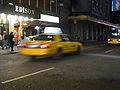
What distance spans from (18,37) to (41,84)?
1818 centimetres

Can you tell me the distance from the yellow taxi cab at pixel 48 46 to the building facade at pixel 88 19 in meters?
19.5

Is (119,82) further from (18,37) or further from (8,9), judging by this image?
(18,37)

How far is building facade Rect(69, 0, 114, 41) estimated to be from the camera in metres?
33.9

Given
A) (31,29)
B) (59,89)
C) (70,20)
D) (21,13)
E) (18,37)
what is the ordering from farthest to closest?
(70,20) → (31,29) → (18,37) → (21,13) → (59,89)

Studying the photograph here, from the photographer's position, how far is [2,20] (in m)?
20.6

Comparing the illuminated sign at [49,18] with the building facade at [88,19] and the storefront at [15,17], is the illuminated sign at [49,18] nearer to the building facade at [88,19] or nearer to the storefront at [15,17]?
the storefront at [15,17]

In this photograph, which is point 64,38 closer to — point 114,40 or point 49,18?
point 49,18

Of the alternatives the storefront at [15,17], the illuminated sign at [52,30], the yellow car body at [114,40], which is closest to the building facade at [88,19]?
the illuminated sign at [52,30]

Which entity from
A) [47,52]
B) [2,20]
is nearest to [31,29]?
[2,20]

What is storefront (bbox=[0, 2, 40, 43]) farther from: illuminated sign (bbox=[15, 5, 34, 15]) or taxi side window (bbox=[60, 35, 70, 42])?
taxi side window (bbox=[60, 35, 70, 42])

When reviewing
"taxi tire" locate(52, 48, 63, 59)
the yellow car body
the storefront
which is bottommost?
"taxi tire" locate(52, 48, 63, 59)

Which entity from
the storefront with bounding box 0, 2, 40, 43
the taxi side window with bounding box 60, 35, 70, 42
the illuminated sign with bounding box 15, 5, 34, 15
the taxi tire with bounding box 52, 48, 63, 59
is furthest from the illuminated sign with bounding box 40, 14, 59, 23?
the taxi tire with bounding box 52, 48, 63, 59

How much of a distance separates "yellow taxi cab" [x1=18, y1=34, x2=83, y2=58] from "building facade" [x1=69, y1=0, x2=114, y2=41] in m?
19.5

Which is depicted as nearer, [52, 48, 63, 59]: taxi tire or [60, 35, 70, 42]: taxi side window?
[52, 48, 63, 59]: taxi tire
